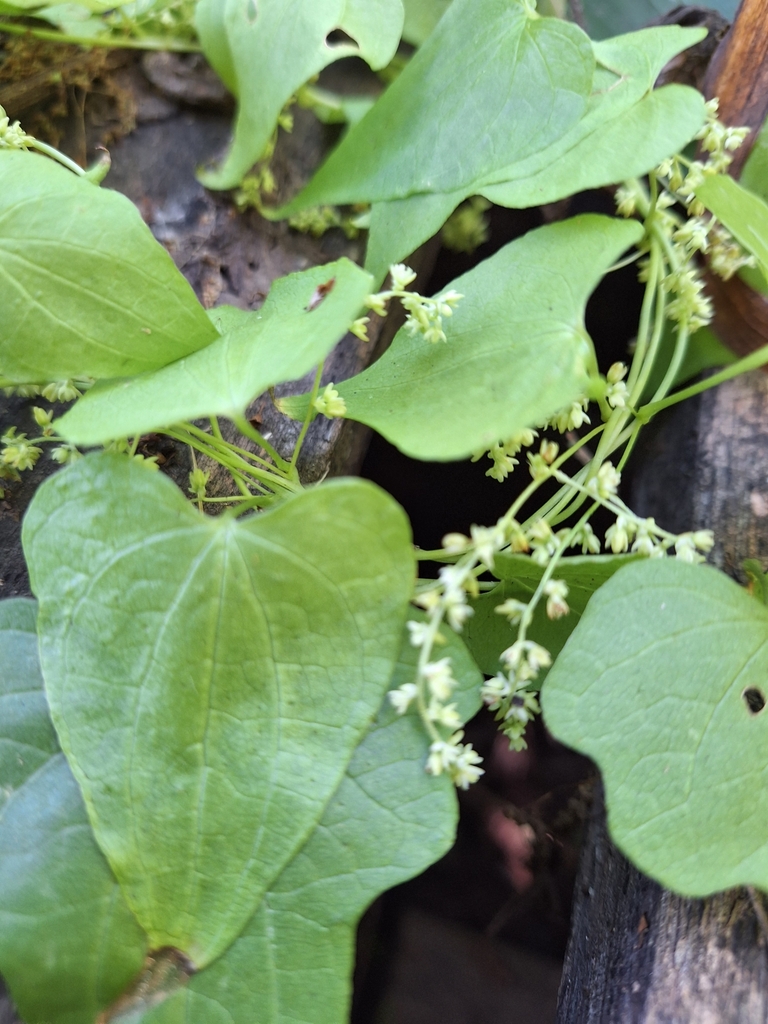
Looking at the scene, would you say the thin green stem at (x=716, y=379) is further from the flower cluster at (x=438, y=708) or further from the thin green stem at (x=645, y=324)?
the flower cluster at (x=438, y=708)

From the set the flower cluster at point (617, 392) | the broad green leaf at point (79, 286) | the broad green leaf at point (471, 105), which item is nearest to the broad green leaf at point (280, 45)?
the broad green leaf at point (471, 105)

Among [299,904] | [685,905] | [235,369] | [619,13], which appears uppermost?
[619,13]

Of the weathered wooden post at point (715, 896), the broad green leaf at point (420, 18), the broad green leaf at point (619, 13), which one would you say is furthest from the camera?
Result: the broad green leaf at point (619, 13)

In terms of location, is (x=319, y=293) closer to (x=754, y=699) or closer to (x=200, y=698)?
(x=200, y=698)

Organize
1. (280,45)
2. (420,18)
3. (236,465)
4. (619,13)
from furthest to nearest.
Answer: (619,13)
(420,18)
(280,45)
(236,465)

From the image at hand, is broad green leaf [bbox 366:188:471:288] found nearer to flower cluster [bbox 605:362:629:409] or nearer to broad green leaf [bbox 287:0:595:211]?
broad green leaf [bbox 287:0:595:211]

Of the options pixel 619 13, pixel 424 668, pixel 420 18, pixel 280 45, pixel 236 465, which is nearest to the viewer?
pixel 424 668

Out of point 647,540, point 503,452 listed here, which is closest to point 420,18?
point 503,452

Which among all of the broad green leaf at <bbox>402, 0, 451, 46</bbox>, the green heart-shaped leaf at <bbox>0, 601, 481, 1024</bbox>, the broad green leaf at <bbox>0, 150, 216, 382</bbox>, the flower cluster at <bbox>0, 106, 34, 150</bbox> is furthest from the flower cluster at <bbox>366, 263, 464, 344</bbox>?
the broad green leaf at <bbox>402, 0, 451, 46</bbox>
